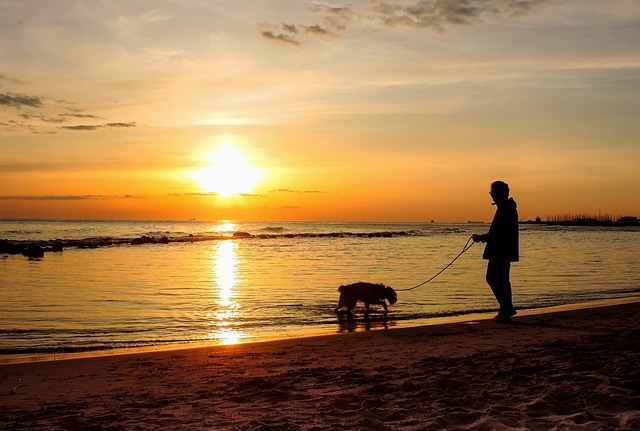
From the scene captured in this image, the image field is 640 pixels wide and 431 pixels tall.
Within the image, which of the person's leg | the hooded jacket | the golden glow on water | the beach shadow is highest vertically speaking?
the hooded jacket

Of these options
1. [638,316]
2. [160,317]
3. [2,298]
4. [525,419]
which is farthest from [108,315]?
[638,316]

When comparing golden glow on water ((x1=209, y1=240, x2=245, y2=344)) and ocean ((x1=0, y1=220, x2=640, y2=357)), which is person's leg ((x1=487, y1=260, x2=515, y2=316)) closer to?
ocean ((x1=0, y1=220, x2=640, y2=357))

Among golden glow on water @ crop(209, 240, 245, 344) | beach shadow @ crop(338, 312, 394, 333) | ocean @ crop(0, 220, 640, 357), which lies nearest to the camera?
golden glow on water @ crop(209, 240, 245, 344)

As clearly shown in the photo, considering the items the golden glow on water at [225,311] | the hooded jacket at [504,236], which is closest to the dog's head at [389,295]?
the hooded jacket at [504,236]

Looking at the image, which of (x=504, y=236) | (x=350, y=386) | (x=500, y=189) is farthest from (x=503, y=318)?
(x=350, y=386)

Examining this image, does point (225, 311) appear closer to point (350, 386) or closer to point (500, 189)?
point (500, 189)

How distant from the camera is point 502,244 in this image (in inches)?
396

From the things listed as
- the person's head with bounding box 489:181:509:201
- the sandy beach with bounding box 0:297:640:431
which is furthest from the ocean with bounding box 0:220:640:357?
the person's head with bounding box 489:181:509:201

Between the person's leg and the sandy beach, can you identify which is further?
the person's leg

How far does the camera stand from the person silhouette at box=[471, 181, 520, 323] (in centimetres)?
1004

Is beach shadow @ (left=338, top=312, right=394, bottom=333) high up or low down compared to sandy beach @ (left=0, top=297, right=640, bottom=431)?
down

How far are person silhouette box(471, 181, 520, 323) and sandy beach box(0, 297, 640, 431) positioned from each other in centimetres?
151

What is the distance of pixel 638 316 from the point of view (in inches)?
412

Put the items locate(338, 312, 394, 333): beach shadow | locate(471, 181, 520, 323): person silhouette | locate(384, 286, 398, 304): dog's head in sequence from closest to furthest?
locate(471, 181, 520, 323): person silhouette, locate(338, 312, 394, 333): beach shadow, locate(384, 286, 398, 304): dog's head
